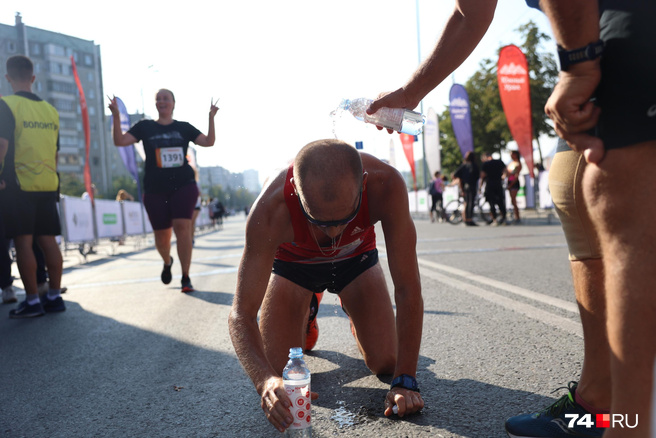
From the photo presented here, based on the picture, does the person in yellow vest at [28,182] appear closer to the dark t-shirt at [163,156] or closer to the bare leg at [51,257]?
the bare leg at [51,257]

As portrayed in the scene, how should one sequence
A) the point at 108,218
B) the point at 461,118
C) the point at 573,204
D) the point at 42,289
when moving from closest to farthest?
1. the point at 573,204
2. the point at 42,289
3. the point at 108,218
4. the point at 461,118

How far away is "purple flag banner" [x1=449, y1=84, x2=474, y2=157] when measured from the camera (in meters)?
21.5

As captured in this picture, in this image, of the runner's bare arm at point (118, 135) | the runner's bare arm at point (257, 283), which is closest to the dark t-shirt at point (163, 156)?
the runner's bare arm at point (118, 135)

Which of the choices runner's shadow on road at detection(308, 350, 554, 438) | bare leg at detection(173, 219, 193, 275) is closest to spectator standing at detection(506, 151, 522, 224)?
bare leg at detection(173, 219, 193, 275)

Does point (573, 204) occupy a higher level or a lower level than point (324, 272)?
higher

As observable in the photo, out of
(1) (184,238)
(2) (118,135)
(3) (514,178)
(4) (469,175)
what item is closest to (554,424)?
(1) (184,238)

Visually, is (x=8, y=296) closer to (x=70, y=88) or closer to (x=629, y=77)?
(x=629, y=77)

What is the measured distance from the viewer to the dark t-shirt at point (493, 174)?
51.2 ft

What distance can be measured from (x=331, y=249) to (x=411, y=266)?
622mm

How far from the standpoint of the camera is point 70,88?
94812mm

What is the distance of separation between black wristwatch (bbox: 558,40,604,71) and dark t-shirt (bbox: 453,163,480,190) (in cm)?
1579

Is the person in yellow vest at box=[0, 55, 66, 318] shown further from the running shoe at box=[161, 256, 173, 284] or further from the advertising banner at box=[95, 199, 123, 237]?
the advertising banner at box=[95, 199, 123, 237]

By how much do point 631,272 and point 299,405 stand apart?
1.19 m

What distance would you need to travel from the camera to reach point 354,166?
2338 millimetres
